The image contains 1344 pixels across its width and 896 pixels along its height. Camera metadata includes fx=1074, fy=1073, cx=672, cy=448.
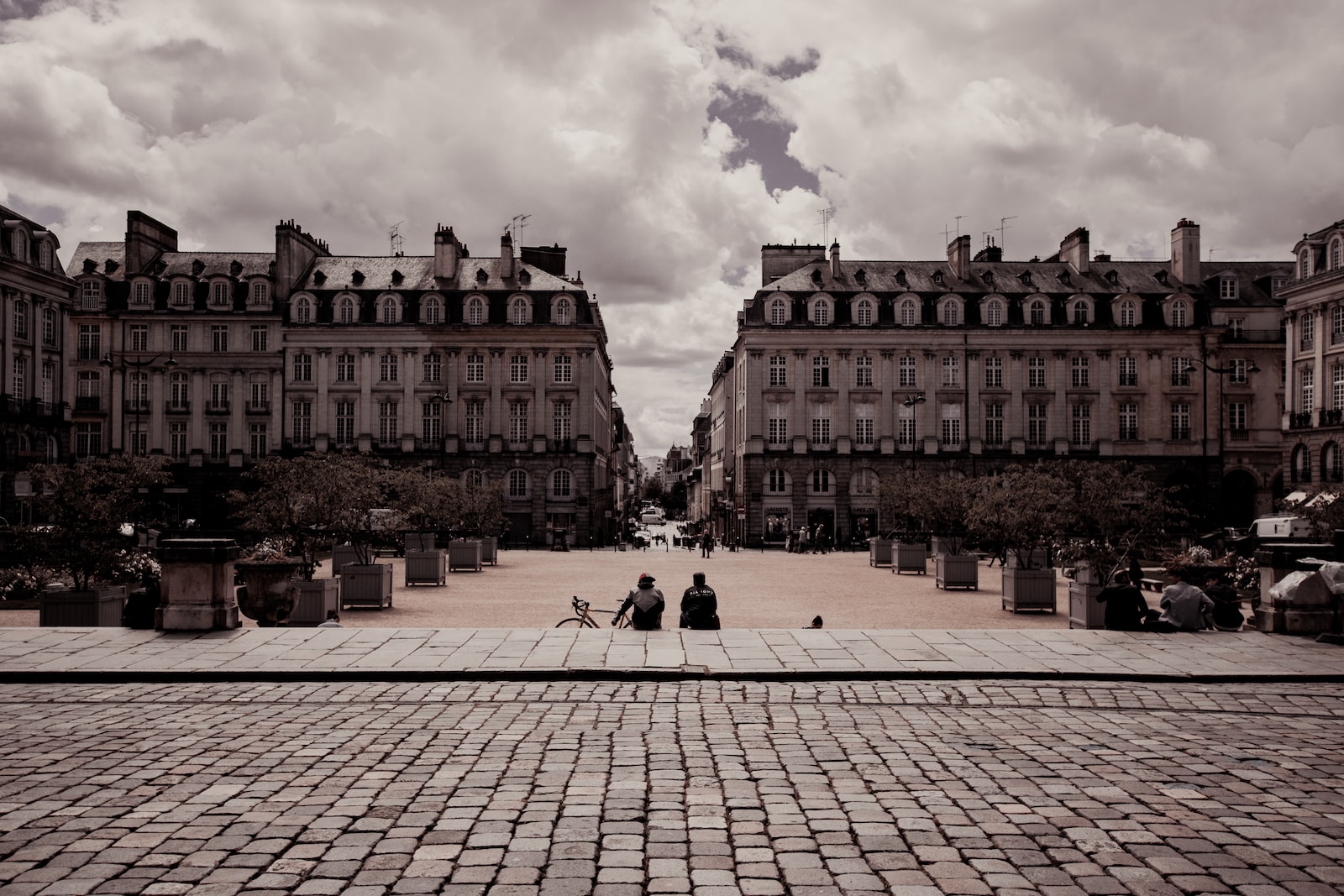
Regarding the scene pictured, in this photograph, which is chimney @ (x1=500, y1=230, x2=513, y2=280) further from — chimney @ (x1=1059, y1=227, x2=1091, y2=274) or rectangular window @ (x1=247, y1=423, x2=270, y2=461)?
chimney @ (x1=1059, y1=227, x2=1091, y2=274)

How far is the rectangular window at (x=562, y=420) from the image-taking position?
66125 mm

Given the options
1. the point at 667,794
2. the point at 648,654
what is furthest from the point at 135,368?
the point at 667,794

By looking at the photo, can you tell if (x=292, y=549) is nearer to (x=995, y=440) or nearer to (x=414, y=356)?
(x=414, y=356)

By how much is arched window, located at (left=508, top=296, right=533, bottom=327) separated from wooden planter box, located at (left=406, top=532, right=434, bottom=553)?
26723 millimetres

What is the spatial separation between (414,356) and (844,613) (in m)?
48.6

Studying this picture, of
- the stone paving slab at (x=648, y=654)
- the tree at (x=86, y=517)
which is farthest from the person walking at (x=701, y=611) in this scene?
the tree at (x=86, y=517)

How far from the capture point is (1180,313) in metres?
66.1

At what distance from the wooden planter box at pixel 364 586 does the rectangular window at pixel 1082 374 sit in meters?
54.3

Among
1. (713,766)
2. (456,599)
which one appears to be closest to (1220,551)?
(456,599)

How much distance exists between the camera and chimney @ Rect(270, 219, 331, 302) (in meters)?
66.4

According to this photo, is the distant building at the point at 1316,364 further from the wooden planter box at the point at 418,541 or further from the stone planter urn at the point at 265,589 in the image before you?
the stone planter urn at the point at 265,589

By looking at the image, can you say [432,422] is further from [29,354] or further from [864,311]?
[864,311]

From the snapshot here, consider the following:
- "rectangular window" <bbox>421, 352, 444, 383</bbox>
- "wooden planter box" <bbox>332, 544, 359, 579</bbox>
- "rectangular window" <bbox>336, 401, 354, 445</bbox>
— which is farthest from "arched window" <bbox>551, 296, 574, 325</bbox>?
"wooden planter box" <bbox>332, 544, 359, 579</bbox>

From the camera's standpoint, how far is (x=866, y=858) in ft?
19.1
